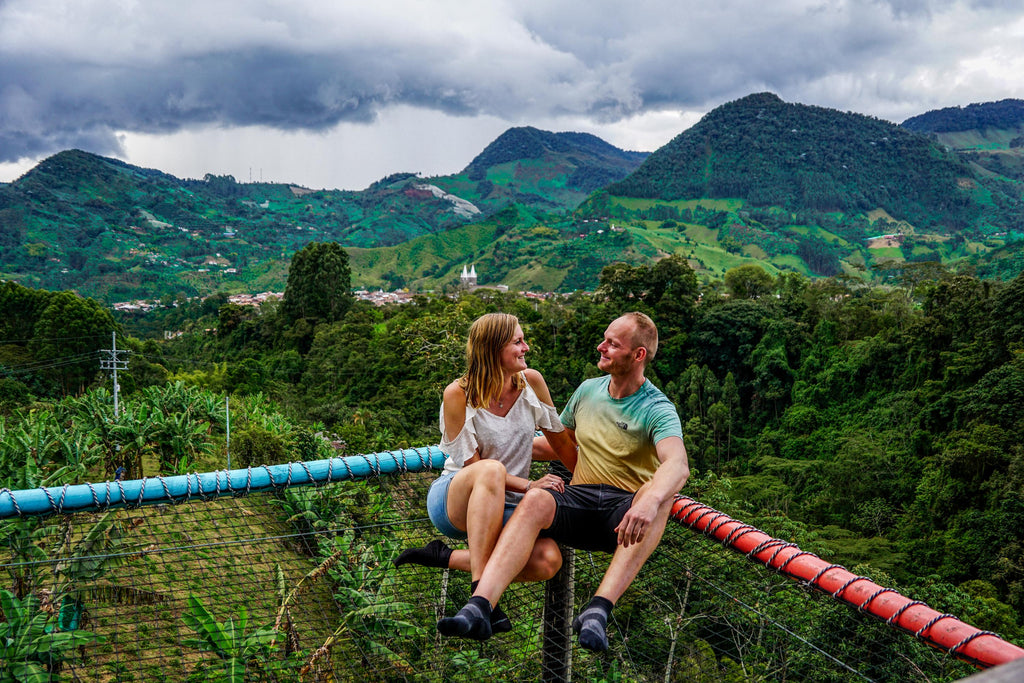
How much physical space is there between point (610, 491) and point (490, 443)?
0.39m

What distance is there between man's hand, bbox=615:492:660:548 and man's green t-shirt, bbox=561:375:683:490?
0.24m

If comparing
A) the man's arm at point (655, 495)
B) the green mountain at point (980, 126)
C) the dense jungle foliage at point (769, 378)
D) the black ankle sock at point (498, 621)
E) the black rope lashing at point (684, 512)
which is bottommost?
the dense jungle foliage at point (769, 378)

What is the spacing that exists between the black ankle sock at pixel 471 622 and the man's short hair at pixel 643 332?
81 cm

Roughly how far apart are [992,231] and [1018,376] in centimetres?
8257

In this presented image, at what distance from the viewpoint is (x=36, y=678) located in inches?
98.2


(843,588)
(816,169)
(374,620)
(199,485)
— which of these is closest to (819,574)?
(843,588)

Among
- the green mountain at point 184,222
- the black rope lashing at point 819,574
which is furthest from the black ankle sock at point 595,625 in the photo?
the green mountain at point 184,222

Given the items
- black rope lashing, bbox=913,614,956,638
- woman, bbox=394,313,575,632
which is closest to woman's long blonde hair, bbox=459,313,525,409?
woman, bbox=394,313,575,632

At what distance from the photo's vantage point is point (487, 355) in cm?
209

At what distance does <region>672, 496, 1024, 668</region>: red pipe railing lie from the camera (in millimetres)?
1455

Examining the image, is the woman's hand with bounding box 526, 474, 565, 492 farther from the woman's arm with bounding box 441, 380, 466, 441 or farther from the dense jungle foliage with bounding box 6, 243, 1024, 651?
the dense jungle foliage with bounding box 6, 243, 1024, 651

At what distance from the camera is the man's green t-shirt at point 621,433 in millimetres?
2033

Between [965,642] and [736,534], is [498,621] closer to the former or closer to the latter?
[736,534]

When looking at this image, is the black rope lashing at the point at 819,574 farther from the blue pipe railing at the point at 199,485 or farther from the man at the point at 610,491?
the blue pipe railing at the point at 199,485
